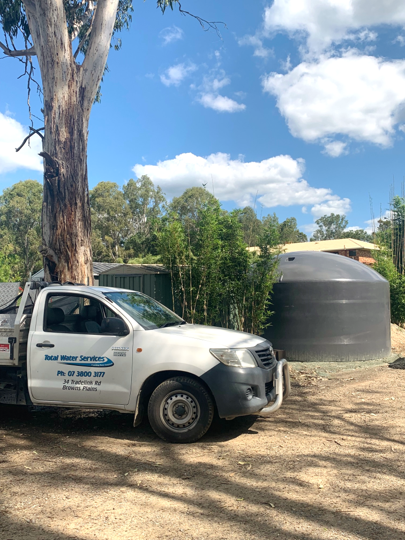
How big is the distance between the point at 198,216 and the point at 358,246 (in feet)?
93.2

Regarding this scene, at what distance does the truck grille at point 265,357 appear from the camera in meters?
5.89

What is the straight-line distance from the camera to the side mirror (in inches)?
223

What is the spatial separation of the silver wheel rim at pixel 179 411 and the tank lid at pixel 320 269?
22.4 feet

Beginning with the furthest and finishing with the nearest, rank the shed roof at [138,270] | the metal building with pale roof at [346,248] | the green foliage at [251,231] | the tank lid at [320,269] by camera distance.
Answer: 1. the metal building with pale roof at [346,248]
2. the shed roof at [138,270]
3. the tank lid at [320,269]
4. the green foliage at [251,231]

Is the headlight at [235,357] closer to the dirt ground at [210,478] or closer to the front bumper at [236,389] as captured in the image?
the front bumper at [236,389]

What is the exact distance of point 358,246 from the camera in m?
36.0

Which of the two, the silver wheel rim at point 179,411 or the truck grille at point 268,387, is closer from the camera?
the silver wheel rim at point 179,411

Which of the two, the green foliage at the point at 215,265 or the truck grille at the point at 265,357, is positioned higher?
the green foliage at the point at 215,265

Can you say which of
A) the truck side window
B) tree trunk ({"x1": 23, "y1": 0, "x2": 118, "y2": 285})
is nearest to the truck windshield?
the truck side window

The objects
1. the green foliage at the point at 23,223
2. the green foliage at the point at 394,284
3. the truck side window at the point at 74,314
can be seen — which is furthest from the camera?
the green foliage at the point at 23,223

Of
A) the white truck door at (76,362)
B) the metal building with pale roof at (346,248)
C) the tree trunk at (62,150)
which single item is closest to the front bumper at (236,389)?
the white truck door at (76,362)

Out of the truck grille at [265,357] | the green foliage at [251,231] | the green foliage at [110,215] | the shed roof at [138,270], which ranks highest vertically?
the green foliage at [110,215]

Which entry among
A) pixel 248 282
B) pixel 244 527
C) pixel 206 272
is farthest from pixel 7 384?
pixel 248 282

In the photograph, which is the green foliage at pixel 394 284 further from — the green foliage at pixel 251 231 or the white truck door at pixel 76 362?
the white truck door at pixel 76 362
